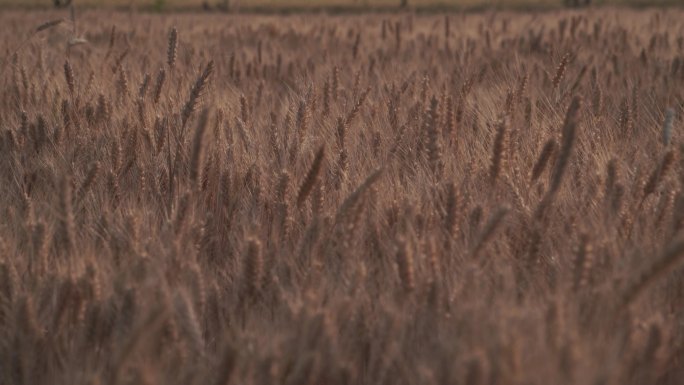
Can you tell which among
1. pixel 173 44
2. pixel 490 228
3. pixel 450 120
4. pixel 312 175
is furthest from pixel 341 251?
pixel 173 44

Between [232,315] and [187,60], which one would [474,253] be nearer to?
[232,315]

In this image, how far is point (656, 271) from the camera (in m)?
1.07

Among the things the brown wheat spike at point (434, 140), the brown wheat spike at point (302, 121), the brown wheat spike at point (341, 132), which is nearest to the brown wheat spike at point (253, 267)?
the brown wheat spike at point (434, 140)

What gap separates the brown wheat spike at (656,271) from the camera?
1.02 m

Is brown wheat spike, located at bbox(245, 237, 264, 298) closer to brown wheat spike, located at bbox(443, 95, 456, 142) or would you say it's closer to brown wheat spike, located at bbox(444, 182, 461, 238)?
brown wheat spike, located at bbox(444, 182, 461, 238)

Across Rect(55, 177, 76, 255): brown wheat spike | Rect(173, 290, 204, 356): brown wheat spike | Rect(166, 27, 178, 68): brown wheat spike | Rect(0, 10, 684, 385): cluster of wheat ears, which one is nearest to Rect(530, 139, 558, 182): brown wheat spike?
Rect(0, 10, 684, 385): cluster of wheat ears

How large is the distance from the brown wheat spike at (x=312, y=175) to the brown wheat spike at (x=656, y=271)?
67cm

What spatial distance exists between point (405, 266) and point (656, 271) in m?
0.42

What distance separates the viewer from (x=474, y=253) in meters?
1.41

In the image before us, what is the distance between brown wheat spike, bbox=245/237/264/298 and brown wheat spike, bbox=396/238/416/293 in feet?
0.84

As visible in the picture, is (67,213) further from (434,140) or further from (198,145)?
(434,140)

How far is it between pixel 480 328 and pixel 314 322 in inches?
10.1

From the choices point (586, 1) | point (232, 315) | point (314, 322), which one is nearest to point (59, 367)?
point (232, 315)

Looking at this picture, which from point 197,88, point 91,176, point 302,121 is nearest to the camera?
point 91,176
